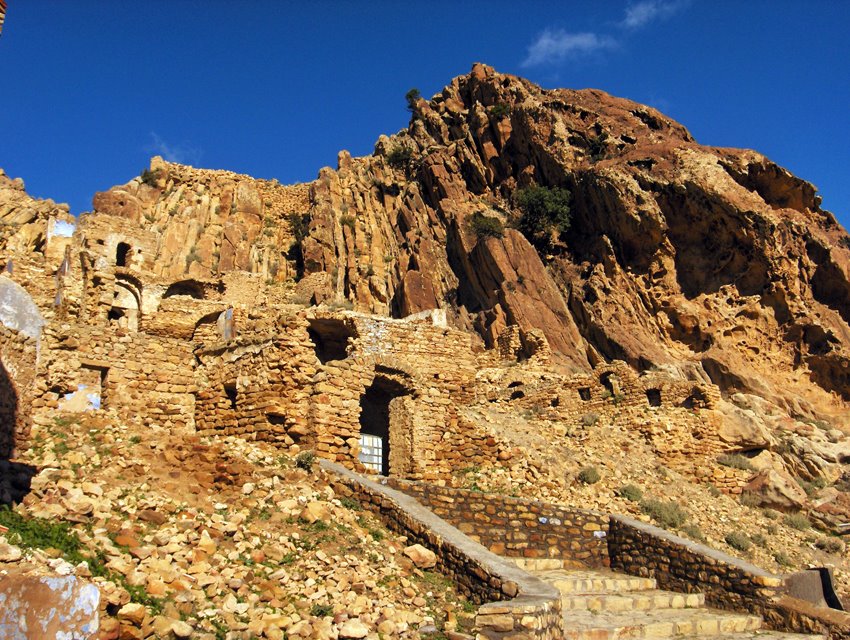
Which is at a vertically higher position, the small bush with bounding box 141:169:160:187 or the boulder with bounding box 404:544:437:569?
the small bush with bounding box 141:169:160:187

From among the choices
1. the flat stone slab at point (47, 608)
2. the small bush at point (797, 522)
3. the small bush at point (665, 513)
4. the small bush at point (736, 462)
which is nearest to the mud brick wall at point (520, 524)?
the small bush at point (665, 513)

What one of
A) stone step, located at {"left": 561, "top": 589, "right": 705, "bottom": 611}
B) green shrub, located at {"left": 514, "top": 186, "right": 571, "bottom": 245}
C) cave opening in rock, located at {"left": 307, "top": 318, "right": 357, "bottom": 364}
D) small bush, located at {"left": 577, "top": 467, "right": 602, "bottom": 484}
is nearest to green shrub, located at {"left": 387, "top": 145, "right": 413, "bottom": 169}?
green shrub, located at {"left": 514, "top": 186, "right": 571, "bottom": 245}

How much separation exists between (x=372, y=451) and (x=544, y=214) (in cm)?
2367

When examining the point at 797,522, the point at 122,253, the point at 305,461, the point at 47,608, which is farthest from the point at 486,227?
the point at 47,608

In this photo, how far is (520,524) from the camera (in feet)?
37.6

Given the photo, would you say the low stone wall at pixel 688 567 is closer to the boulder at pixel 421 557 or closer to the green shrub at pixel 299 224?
the boulder at pixel 421 557

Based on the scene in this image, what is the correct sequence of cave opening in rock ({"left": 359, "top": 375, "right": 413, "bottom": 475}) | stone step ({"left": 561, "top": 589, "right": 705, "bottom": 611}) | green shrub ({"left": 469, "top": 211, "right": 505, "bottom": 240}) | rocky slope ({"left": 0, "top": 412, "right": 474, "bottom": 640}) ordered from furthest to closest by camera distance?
green shrub ({"left": 469, "top": 211, "right": 505, "bottom": 240}) → cave opening in rock ({"left": 359, "top": 375, "right": 413, "bottom": 475}) → stone step ({"left": 561, "top": 589, "right": 705, "bottom": 611}) → rocky slope ({"left": 0, "top": 412, "right": 474, "bottom": 640})

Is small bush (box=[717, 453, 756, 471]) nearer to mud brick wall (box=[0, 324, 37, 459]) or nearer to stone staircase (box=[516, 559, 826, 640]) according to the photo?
stone staircase (box=[516, 559, 826, 640])

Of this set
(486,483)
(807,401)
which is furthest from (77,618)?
(807,401)

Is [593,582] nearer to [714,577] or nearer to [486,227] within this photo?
[714,577]

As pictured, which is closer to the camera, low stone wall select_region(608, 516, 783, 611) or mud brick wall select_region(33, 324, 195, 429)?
low stone wall select_region(608, 516, 783, 611)

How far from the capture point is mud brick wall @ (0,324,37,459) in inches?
358

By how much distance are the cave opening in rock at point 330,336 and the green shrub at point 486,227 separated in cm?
1939

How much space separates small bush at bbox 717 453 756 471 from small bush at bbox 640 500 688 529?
4.60 metres
